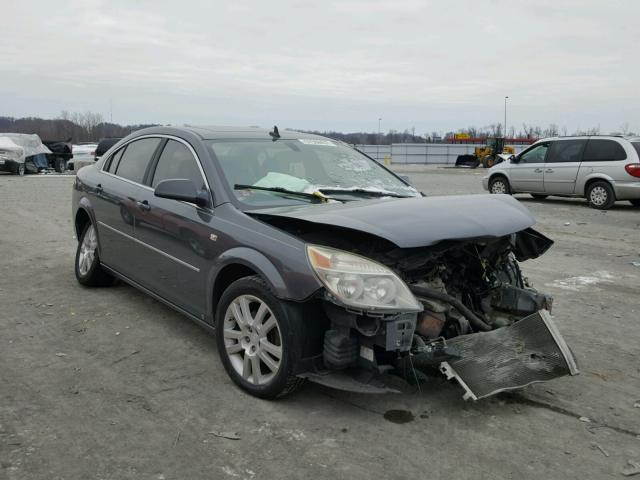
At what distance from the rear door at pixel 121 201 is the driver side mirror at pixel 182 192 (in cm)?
99

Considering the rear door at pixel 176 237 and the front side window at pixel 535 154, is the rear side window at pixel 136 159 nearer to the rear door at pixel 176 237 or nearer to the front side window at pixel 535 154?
the rear door at pixel 176 237

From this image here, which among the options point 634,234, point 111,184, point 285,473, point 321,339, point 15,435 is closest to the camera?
point 285,473

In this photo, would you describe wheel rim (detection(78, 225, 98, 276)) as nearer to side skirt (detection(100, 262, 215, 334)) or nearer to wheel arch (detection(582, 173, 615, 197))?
side skirt (detection(100, 262, 215, 334))

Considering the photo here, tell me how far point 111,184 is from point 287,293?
2.94m

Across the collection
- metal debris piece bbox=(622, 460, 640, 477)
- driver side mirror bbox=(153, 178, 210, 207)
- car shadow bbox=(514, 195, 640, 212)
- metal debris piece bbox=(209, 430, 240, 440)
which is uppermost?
driver side mirror bbox=(153, 178, 210, 207)

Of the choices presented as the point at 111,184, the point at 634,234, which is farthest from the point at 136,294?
the point at 634,234

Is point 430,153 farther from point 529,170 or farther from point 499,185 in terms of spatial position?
point 529,170

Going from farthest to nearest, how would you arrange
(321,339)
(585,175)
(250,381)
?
(585,175) < (250,381) < (321,339)

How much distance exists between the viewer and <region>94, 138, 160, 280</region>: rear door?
16.8 feet

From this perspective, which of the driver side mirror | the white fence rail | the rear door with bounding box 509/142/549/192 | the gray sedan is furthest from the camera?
the white fence rail

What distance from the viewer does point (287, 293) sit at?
11.0 feet

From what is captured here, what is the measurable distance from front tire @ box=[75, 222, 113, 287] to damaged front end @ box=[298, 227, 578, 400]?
3.14m

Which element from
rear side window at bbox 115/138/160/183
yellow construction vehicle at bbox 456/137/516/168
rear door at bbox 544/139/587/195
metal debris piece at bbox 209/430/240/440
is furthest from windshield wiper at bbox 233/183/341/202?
yellow construction vehicle at bbox 456/137/516/168

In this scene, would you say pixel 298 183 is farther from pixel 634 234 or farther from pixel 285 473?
pixel 634 234
